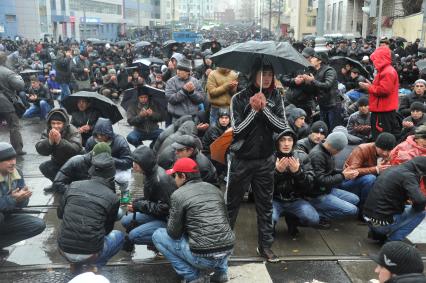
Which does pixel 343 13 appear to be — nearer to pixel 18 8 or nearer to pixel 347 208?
pixel 18 8

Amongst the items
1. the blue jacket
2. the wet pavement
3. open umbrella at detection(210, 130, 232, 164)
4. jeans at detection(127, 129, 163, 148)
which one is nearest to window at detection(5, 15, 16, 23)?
jeans at detection(127, 129, 163, 148)

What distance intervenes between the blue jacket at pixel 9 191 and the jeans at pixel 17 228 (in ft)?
0.50

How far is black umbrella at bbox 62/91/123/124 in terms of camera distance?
719cm

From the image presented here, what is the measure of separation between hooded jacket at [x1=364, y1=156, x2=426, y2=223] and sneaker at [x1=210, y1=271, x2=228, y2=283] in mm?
1827

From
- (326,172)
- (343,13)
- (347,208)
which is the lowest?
(347,208)

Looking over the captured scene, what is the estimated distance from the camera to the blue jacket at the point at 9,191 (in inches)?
185

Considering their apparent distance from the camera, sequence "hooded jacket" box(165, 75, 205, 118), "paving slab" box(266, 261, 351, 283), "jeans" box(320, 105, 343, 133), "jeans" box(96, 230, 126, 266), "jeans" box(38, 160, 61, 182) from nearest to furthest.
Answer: "jeans" box(96, 230, 126, 266)
"paving slab" box(266, 261, 351, 283)
"jeans" box(38, 160, 61, 182)
"hooded jacket" box(165, 75, 205, 118)
"jeans" box(320, 105, 343, 133)

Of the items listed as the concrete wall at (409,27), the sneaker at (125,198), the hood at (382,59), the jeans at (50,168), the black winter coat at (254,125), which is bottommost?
the sneaker at (125,198)

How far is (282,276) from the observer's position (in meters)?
4.62

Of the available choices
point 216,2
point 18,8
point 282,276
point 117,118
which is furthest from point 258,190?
point 216,2

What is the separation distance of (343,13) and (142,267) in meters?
47.1

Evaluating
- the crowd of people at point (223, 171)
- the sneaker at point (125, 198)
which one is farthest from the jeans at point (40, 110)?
the sneaker at point (125, 198)

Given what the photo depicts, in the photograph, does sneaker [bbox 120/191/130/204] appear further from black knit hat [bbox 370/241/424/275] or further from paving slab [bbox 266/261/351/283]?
black knit hat [bbox 370/241/424/275]

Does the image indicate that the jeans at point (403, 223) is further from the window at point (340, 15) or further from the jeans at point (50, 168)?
the window at point (340, 15)
